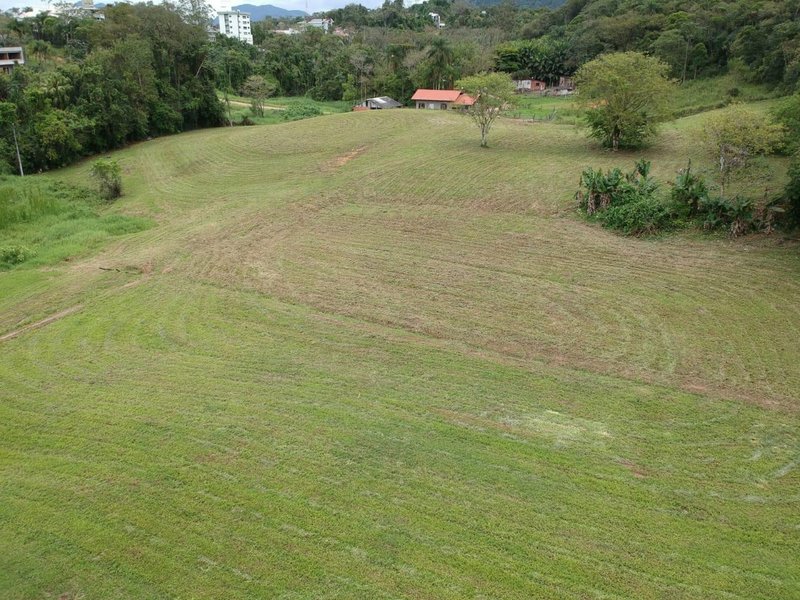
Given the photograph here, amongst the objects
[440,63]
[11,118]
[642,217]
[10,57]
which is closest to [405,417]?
[642,217]

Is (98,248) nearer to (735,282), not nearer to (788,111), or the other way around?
(735,282)

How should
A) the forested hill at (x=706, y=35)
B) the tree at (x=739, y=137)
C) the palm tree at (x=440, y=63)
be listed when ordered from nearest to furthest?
the tree at (x=739, y=137) < the forested hill at (x=706, y=35) < the palm tree at (x=440, y=63)

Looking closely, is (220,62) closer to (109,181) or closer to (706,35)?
(109,181)

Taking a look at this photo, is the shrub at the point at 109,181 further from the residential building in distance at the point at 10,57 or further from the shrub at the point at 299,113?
the residential building in distance at the point at 10,57

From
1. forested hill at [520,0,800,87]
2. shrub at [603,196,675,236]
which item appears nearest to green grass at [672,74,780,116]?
forested hill at [520,0,800,87]

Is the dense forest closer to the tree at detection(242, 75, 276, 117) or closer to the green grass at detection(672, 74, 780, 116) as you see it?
the green grass at detection(672, 74, 780, 116)

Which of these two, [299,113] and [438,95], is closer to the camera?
[299,113]

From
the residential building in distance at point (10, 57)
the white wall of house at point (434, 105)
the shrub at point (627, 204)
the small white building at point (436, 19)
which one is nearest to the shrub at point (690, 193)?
the shrub at point (627, 204)

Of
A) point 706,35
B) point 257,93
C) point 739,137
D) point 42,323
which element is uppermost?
point 706,35
